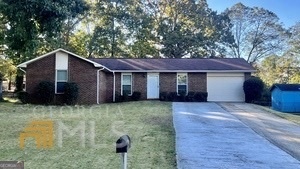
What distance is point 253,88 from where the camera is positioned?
75.8 ft

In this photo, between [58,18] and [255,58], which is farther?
[255,58]

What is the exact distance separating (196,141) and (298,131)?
4.82 meters

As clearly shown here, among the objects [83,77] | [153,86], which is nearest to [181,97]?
[153,86]

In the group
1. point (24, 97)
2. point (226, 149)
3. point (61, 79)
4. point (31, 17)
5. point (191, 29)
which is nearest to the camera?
point (226, 149)

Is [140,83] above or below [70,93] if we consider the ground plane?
above

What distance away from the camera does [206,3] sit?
129ft

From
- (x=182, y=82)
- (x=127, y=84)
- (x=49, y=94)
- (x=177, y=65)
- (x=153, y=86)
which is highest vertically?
(x=177, y=65)

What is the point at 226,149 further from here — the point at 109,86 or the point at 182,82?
the point at 109,86

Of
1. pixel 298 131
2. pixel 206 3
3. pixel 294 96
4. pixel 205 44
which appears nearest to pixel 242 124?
pixel 298 131

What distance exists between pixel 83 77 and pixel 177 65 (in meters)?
8.23

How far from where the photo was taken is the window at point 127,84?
2442 centimetres

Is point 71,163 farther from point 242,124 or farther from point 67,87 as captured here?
point 67,87

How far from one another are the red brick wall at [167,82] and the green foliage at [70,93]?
6.95 meters

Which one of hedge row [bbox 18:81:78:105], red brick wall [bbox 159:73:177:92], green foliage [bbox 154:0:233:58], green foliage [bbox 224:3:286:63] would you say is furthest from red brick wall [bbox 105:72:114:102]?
green foliage [bbox 224:3:286:63]
